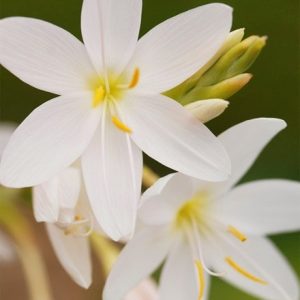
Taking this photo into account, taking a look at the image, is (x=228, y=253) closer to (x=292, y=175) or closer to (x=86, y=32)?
(x=86, y=32)

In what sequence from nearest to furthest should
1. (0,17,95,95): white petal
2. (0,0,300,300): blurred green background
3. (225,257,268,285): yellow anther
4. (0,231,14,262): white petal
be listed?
1. (0,17,95,95): white petal
2. (225,257,268,285): yellow anther
3. (0,231,14,262): white petal
4. (0,0,300,300): blurred green background

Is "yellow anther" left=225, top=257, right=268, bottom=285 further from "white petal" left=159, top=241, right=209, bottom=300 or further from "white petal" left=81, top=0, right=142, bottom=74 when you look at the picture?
"white petal" left=81, top=0, right=142, bottom=74

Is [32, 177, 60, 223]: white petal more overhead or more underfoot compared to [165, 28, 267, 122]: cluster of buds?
more underfoot

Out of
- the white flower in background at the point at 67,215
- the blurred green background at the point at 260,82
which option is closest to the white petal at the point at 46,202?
the white flower in background at the point at 67,215

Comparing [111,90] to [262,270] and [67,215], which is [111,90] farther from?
[262,270]

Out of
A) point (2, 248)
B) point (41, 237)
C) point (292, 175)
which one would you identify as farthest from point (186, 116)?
point (41, 237)

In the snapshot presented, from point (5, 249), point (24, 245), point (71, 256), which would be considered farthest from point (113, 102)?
point (5, 249)

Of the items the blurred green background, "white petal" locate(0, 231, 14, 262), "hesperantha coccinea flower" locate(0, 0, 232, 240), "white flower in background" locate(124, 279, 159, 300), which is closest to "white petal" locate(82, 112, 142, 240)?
"hesperantha coccinea flower" locate(0, 0, 232, 240)

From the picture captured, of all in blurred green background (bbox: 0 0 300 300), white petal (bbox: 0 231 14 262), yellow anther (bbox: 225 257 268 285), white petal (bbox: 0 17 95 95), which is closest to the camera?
white petal (bbox: 0 17 95 95)
